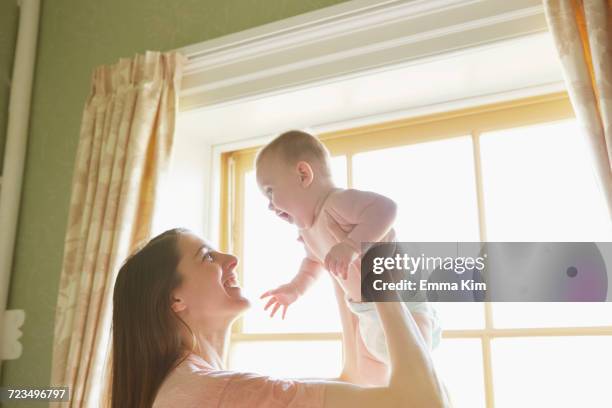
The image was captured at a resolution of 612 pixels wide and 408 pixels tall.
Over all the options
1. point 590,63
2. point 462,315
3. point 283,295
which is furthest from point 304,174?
point 462,315

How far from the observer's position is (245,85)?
201 cm

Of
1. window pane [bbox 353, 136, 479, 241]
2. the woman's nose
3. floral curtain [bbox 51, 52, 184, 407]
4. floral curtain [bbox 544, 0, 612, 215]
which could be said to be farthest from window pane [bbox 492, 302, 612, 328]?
floral curtain [bbox 51, 52, 184, 407]

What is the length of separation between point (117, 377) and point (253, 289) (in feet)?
3.60

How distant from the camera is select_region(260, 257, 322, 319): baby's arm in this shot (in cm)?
149

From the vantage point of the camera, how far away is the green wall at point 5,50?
8.12ft

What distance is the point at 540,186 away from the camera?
1913mm

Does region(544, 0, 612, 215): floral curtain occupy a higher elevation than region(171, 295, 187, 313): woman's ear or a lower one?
higher

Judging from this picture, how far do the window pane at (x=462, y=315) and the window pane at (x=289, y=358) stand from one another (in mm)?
392

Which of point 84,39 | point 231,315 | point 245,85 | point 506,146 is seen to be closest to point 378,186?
point 506,146

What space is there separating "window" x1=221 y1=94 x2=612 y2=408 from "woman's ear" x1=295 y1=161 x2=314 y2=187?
0.74 metres

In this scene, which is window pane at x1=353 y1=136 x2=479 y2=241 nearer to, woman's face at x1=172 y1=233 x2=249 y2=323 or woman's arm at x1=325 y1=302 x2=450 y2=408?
woman's face at x1=172 y1=233 x2=249 y2=323

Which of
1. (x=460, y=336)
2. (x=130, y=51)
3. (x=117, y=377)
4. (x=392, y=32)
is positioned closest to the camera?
(x=117, y=377)

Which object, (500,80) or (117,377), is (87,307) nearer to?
(117,377)

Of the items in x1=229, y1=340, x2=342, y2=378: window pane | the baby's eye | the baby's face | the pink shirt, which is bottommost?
the pink shirt
